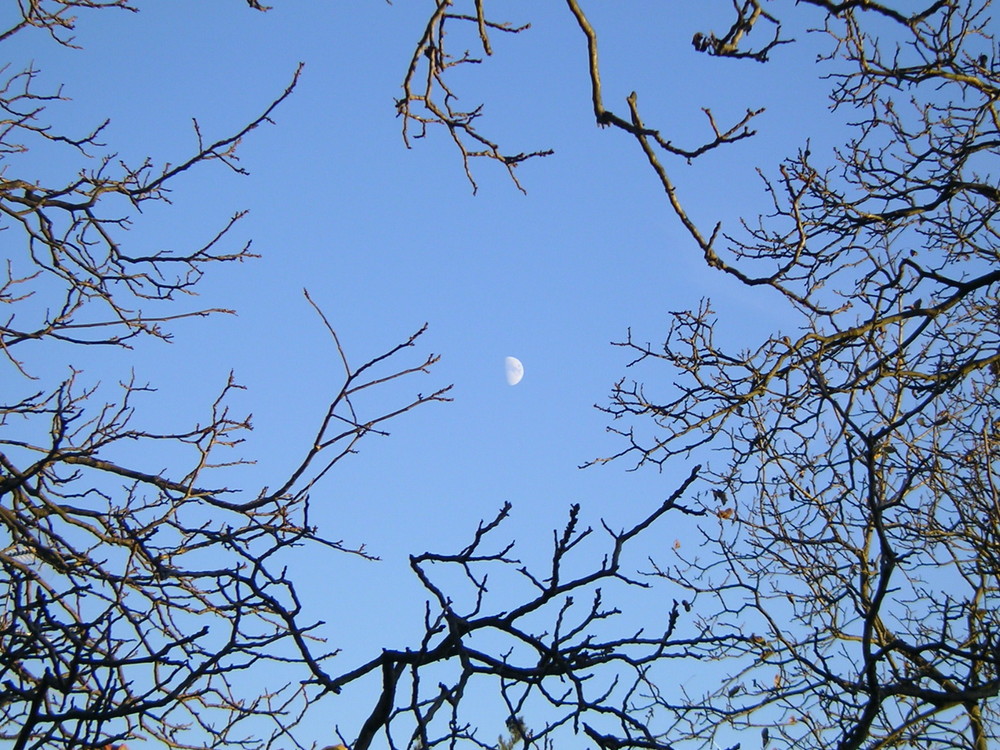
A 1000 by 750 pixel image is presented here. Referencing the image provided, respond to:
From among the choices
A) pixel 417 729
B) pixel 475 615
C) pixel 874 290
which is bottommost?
pixel 417 729

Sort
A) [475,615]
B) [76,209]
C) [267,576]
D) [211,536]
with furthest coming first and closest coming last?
[76,209] → [211,536] → [267,576] → [475,615]

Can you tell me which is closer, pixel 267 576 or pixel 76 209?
pixel 267 576

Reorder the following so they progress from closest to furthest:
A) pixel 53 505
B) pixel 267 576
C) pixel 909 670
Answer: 1. pixel 267 576
2. pixel 53 505
3. pixel 909 670

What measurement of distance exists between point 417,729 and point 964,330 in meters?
5.26

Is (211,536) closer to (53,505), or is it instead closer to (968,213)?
(53,505)

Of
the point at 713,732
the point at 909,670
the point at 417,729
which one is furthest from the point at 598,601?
the point at 713,732

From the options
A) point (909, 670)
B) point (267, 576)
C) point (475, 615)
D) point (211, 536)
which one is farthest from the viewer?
point (909, 670)

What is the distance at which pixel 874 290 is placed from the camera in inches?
218

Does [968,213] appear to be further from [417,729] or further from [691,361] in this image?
[417,729]

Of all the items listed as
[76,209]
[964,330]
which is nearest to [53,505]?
[76,209]

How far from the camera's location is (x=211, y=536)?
3379 mm

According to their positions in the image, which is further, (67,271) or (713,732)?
(713,732)

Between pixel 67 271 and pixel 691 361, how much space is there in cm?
329

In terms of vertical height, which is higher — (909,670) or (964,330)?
(964,330)
